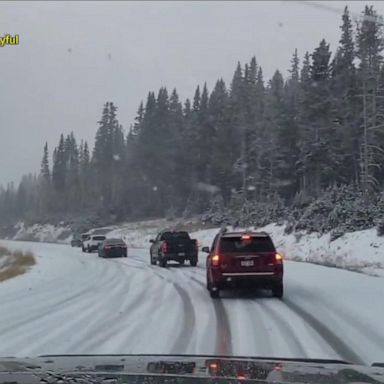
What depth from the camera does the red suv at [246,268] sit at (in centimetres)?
1522

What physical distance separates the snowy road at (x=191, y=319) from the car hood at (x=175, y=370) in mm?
3415

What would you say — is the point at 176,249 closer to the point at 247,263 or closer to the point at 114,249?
the point at 114,249

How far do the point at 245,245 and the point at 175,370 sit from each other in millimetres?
11272

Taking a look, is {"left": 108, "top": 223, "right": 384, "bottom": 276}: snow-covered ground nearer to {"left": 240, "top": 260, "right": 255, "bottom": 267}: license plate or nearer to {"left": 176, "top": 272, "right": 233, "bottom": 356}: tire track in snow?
{"left": 240, "top": 260, "right": 255, "bottom": 267}: license plate

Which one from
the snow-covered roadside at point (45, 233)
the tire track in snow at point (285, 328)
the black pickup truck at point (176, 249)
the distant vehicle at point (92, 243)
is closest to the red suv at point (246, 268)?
the tire track in snow at point (285, 328)

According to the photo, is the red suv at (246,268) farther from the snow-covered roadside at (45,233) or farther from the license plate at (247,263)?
the snow-covered roadside at (45,233)

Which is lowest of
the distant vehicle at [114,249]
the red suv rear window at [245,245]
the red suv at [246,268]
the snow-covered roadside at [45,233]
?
the snow-covered roadside at [45,233]

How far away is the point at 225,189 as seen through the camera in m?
82.9

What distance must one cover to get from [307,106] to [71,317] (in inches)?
1969

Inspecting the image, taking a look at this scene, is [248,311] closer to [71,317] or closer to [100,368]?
[71,317]

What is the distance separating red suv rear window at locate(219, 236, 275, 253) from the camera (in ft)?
51.0

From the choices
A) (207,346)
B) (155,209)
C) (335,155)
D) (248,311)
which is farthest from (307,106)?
(207,346)

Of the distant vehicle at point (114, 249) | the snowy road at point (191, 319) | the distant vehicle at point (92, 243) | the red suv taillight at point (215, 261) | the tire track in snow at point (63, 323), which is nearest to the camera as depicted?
the snowy road at point (191, 319)

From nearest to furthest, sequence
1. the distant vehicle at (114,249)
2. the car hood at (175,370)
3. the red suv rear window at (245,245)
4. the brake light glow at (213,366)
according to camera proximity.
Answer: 1. the car hood at (175,370)
2. the brake light glow at (213,366)
3. the red suv rear window at (245,245)
4. the distant vehicle at (114,249)
